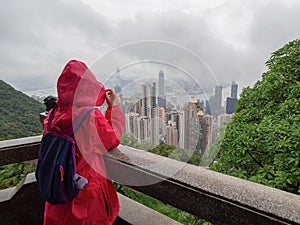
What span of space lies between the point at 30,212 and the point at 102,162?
3.60ft

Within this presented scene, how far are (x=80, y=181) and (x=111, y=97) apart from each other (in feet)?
1.30

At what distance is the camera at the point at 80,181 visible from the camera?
1.04 meters

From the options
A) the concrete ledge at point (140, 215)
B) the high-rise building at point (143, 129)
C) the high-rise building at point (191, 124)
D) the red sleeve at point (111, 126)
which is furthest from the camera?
the concrete ledge at point (140, 215)

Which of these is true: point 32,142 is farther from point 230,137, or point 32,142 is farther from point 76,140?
point 230,137

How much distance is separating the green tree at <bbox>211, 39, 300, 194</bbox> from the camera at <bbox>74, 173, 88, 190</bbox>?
94cm

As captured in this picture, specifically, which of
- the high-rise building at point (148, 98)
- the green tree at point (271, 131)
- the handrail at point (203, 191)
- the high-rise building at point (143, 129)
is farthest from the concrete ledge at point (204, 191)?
the green tree at point (271, 131)

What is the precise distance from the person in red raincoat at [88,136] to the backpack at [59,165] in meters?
0.03

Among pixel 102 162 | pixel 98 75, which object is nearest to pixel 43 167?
pixel 102 162

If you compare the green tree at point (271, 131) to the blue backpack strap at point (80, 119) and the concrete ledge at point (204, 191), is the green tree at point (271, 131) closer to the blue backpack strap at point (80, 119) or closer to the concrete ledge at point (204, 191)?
the concrete ledge at point (204, 191)

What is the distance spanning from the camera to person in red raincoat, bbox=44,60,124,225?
3.40 ft

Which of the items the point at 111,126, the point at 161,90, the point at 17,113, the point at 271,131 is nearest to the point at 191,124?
the point at 161,90

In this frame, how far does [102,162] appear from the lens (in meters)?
1.21

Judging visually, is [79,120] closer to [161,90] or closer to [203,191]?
[161,90]

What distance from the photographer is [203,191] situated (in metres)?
0.84
